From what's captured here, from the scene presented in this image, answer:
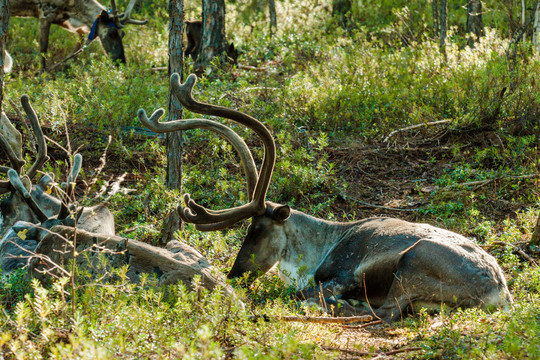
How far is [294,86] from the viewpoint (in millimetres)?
11047

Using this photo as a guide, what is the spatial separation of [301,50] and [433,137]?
18.0 ft

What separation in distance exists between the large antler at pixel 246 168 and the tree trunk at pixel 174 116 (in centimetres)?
120

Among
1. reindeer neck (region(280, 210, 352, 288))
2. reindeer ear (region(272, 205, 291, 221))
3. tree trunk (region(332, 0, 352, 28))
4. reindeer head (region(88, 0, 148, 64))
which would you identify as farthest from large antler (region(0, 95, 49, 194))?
tree trunk (region(332, 0, 352, 28))

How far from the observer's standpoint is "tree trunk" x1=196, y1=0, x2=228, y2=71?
44.5 ft

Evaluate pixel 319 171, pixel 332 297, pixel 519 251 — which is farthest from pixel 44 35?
pixel 519 251

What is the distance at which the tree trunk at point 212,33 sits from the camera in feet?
44.5

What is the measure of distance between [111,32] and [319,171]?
8.74m

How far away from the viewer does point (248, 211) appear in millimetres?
6027

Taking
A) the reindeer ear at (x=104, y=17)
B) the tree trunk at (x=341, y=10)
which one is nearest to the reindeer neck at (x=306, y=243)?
the reindeer ear at (x=104, y=17)

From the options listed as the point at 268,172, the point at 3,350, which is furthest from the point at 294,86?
the point at 3,350

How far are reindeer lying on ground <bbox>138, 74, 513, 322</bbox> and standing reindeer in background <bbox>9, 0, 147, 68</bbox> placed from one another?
9.21 m

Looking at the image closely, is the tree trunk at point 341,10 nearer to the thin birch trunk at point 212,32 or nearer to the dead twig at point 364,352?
the thin birch trunk at point 212,32

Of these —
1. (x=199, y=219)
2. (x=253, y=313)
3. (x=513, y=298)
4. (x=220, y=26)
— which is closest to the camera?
(x=253, y=313)

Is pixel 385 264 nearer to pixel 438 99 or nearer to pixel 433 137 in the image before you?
pixel 433 137
